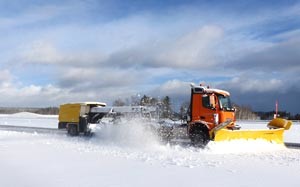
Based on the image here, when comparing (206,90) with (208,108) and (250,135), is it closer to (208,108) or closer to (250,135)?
(208,108)

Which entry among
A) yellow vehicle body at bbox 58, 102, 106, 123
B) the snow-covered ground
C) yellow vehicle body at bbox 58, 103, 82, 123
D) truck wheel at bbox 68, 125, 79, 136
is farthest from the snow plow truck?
truck wheel at bbox 68, 125, 79, 136

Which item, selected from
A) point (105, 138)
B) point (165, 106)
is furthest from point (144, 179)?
point (105, 138)

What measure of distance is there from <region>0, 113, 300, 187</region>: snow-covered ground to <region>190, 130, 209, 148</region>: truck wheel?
0.46m

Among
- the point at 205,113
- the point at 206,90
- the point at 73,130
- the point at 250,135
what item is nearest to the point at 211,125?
the point at 205,113

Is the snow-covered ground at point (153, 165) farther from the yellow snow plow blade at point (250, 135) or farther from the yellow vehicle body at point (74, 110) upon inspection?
the yellow vehicle body at point (74, 110)

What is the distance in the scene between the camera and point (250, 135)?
16219mm

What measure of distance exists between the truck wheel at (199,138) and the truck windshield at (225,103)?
1350 mm

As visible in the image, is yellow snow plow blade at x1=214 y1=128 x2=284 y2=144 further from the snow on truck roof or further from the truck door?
the snow on truck roof

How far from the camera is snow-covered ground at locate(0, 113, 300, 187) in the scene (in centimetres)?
916

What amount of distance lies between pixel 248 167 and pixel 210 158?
2247 millimetres

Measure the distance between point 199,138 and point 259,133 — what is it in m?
2.48

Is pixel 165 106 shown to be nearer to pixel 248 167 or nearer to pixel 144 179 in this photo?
pixel 248 167

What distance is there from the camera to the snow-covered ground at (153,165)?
9.16 metres

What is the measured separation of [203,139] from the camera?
16.2 metres
